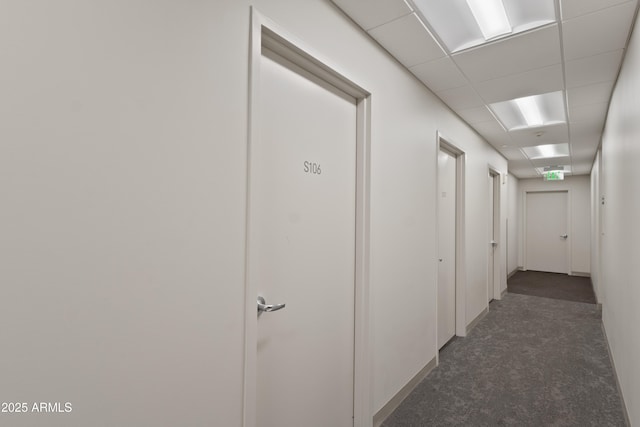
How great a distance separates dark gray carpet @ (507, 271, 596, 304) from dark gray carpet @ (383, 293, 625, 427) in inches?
69.6

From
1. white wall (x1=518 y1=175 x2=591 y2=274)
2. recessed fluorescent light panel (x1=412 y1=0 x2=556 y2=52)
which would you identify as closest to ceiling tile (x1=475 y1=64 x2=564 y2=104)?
recessed fluorescent light panel (x1=412 y1=0 x2=556 y2=52)

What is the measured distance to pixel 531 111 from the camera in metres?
3.60

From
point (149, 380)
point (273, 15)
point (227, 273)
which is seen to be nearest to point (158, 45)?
point (273, 15)

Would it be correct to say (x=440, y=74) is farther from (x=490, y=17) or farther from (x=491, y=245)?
(x=491, y=245)

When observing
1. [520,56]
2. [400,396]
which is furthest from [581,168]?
[400,396]

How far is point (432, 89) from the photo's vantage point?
2963mm

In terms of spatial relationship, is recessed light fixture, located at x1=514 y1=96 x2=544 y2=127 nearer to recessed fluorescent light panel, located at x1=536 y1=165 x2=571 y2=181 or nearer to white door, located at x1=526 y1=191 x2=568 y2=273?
recessed fluorescent light panel, located at x1=536 y1=165 x2=571 y2=181

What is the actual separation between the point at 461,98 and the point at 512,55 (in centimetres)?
83

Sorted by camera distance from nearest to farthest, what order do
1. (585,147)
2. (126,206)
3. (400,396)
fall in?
(126,206), (400,396), (585,147)

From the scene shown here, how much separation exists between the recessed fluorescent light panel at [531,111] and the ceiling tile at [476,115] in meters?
0.07

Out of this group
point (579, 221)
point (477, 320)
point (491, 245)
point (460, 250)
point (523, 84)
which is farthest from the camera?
point (579, 221)

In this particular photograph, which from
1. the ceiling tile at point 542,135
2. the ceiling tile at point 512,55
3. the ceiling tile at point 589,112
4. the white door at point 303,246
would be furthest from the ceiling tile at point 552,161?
the white door at point 303,246

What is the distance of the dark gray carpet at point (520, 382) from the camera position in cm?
222

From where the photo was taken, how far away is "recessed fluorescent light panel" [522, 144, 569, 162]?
5.09 meters
